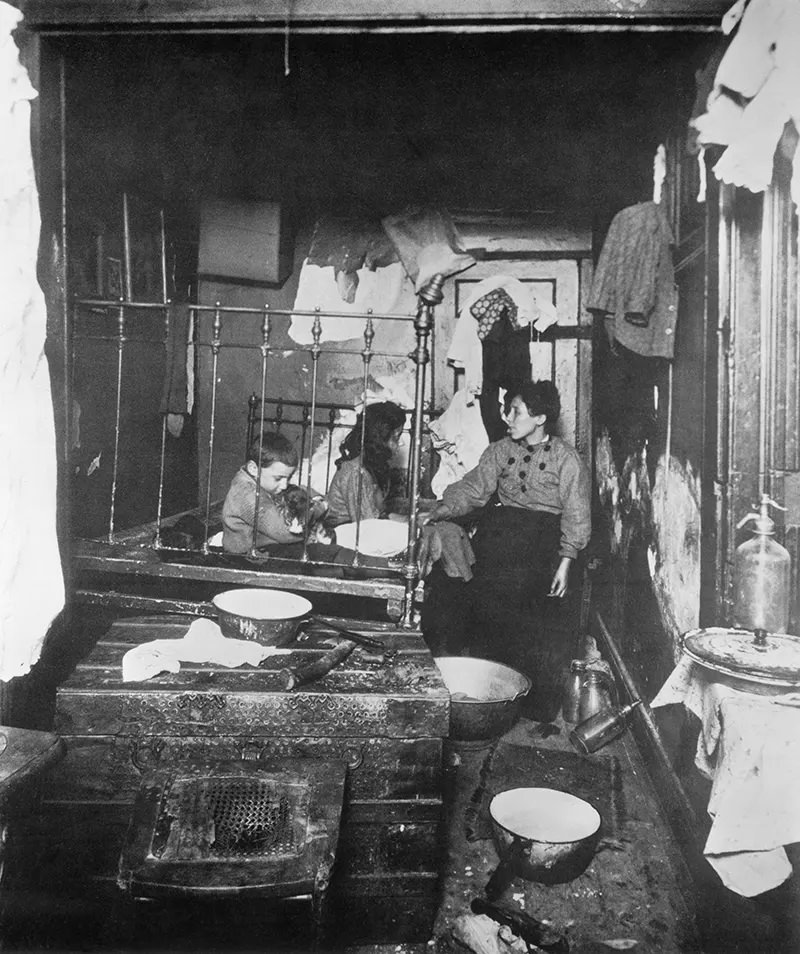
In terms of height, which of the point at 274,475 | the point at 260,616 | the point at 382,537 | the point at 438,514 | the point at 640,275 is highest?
the point at 640,275

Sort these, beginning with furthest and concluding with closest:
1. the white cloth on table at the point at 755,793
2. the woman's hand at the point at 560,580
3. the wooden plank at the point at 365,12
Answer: the woman's hand at the point at 560,580, the wooden plank at the point at 365,12, the white cloth on table at the point at 755,793

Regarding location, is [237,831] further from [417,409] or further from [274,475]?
[274,475]

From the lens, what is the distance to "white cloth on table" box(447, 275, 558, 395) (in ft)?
24.4

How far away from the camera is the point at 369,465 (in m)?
7.20

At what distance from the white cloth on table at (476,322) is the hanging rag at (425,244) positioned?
14.3 inches

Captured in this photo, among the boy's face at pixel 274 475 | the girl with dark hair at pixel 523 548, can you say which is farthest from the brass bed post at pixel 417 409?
the girl with dark hair at pixel 523 548

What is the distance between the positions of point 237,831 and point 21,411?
6.03 ft

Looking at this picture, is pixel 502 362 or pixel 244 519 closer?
pixel 244 519

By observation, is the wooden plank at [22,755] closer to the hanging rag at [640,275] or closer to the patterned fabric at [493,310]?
the hanging rag at [640,275]

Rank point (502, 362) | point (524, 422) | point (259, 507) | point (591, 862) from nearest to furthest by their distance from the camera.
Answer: point (591, 862), point (259, 507), point (524, 422), point (502, 362)

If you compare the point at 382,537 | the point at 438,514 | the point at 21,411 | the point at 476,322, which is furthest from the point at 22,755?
the point at 476,322

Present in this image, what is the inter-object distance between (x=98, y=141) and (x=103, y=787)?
14.6 ft

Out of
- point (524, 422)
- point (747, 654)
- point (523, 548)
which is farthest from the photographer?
point (524, 422)

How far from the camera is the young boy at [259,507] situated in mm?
5238
